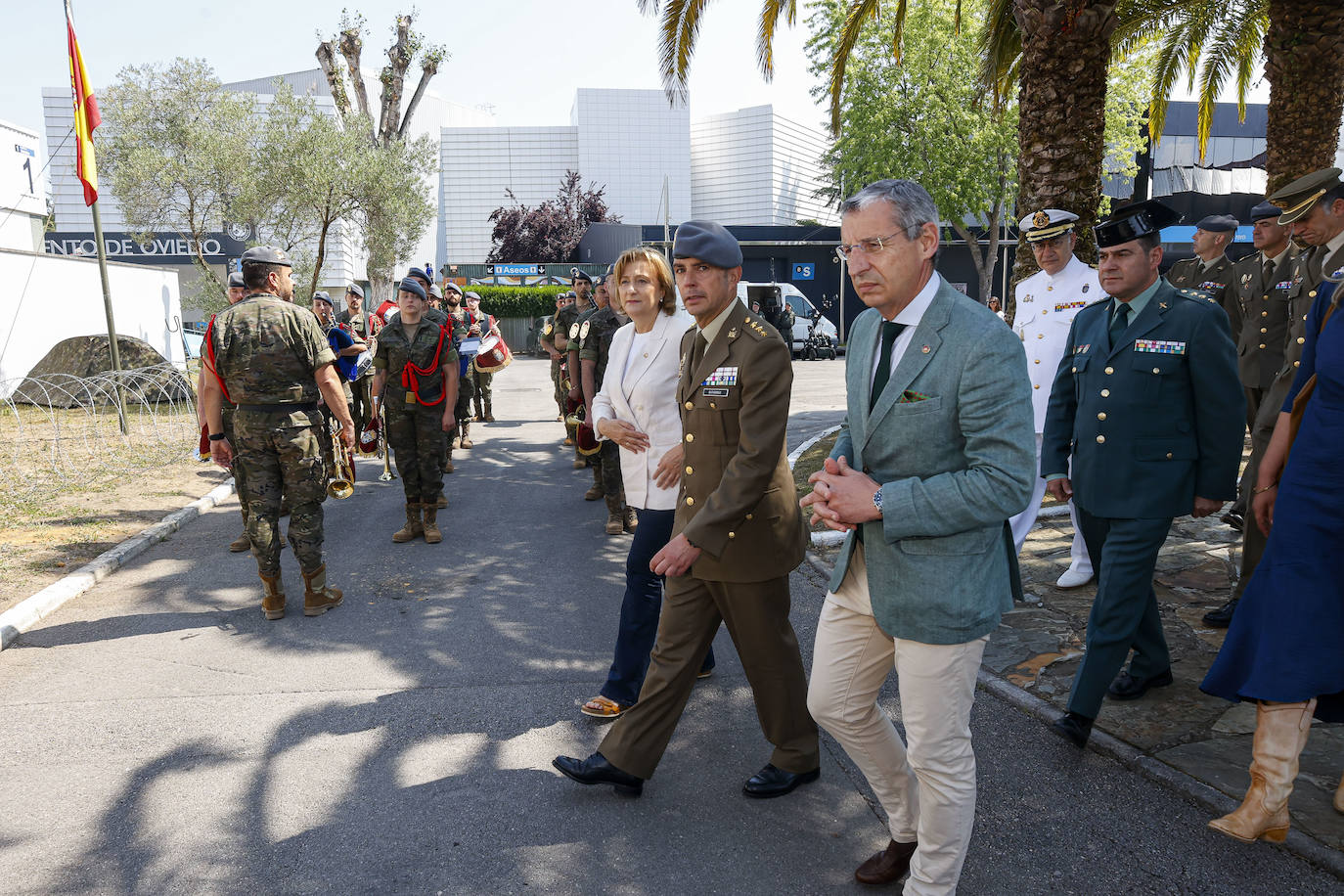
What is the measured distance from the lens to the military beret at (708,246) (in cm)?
321

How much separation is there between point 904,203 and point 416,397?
19.5ft

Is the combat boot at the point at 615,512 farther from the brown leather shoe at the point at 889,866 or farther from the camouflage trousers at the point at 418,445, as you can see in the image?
the brown leather shoe at the point at 889,866

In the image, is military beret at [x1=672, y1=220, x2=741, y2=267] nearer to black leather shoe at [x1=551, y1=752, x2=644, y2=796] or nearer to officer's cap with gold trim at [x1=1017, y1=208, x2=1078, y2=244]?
black leather shoe at [x1=551, y1=752, x2=644, y2=796]

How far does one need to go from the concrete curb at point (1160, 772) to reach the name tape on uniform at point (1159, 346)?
1.53 meters

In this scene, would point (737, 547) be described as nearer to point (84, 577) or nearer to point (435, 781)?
point (435, 781)

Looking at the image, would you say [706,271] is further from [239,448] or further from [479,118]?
[479,118]

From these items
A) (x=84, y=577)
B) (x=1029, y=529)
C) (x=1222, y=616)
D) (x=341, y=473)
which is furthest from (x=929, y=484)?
(x=84, y=577)

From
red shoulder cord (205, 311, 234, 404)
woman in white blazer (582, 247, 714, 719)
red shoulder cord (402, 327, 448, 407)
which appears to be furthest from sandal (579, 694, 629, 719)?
red shoulder cord (402, 327, 448, 407)

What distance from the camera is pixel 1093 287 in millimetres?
5492

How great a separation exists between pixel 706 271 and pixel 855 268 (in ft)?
2.81

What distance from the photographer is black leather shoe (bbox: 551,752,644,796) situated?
11.2 feet

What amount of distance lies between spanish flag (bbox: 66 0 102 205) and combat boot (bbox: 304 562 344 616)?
10.3 metres

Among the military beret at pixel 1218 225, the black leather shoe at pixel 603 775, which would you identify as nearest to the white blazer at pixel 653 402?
the black leather shoe at pixel 603 775

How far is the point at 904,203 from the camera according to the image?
2381mm
